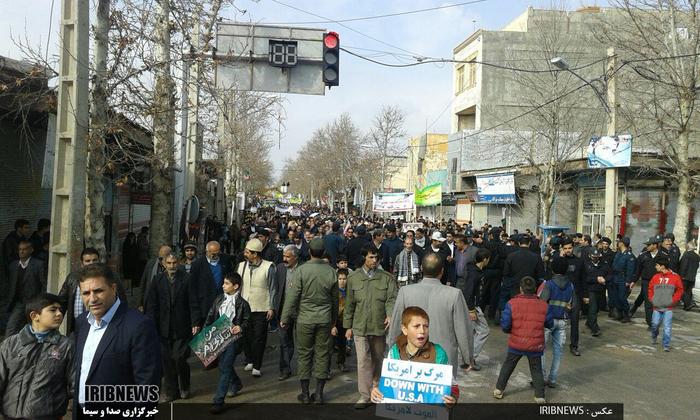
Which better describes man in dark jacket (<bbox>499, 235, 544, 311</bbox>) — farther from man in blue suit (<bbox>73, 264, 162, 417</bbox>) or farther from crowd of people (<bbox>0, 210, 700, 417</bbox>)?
man in blue suit (<bbox>73, 264, 162, 417</bbox>)

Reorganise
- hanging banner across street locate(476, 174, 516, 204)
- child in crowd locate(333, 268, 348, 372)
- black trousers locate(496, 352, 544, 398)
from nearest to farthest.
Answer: black trousers locate(496, 352, 544, 398)
child in crowd locate(333, 268, 348, 372)
hanging banner across street locate(476, 174, 516, 204)

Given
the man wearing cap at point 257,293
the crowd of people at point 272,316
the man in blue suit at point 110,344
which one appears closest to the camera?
the man in blue suit at point 110,344

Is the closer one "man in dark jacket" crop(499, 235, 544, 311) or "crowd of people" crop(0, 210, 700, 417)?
"crowd of people" crop(0, 210, 700, 417)

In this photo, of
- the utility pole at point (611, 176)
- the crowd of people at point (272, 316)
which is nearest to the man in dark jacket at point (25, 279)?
the crowd of people at point (272, 316)

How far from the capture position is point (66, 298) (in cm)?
593

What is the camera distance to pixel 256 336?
7.33m

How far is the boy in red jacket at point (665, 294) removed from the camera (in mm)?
9391

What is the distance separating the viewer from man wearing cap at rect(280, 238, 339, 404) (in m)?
6.29

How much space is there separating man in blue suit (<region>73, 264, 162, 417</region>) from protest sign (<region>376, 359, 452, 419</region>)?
4.62 ft

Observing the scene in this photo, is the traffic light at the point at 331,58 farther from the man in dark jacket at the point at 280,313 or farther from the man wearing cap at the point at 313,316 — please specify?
the man wearing cap at the point at 313,316

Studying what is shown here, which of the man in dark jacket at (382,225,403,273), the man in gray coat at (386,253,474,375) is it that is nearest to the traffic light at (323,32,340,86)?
the man in dark jacket at (382,225,403,273)

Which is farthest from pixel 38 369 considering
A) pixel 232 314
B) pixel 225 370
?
pixel 232 314

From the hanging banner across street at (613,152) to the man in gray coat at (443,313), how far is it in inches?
511

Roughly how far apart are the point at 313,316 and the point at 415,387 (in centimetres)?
285
